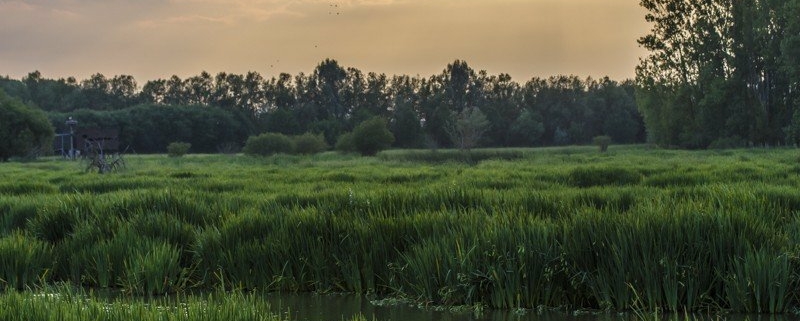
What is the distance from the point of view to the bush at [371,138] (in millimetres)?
70750

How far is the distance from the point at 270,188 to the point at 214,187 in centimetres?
180

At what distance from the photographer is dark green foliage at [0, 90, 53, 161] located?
63.2 metres

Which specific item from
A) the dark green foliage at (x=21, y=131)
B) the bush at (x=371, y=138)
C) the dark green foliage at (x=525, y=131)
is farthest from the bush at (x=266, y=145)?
the dark green foliage at (x=525, y=131)

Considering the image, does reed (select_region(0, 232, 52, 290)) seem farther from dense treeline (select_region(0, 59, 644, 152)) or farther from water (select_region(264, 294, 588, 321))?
dense treeline (select_region(0, 59, 644, 152))

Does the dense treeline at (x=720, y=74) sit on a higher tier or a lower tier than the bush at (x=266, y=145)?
A: higher

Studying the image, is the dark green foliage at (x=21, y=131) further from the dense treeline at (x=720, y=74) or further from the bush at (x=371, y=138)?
the dense treeline at (x=720, y=74)

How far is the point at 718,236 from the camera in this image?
7.08 metres

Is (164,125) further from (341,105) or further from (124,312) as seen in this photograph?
(124,312)

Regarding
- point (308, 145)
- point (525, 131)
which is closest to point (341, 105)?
point (525, 131)

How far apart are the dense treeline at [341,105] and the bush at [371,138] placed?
36.7 meters

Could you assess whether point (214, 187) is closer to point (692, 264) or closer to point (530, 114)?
point (692, 264)

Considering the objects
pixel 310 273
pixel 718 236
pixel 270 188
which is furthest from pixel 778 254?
pixel 270 188

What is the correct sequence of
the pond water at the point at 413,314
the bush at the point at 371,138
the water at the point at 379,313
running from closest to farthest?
the pond water at the point at 413,314
the water at the point at 379,313
the bush at the point at 371,138

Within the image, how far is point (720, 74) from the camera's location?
199 ft
